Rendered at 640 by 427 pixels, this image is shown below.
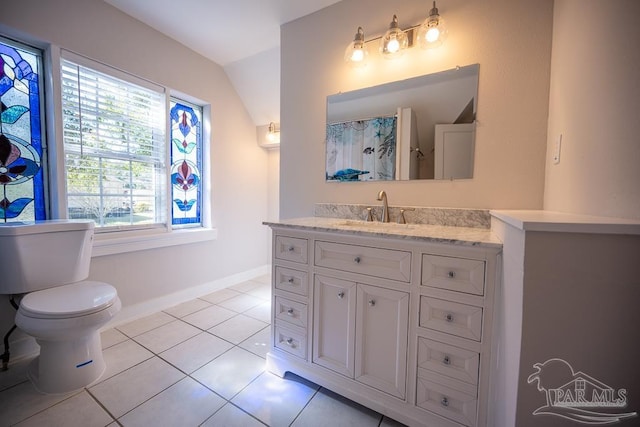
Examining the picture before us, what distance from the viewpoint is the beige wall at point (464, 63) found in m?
1.31

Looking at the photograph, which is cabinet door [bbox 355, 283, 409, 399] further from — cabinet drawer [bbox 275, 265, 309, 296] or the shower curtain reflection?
the shower curtain reflection

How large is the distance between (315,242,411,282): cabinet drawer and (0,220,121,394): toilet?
1240 mm

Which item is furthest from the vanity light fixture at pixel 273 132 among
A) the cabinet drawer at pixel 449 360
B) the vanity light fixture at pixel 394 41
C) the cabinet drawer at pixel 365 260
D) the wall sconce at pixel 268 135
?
the cabinet drawer at pixel 449 360

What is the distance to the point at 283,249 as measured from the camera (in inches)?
58.5

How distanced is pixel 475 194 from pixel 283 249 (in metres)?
1.18

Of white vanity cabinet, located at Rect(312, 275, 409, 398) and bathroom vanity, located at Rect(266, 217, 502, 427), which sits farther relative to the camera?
white vanity cabinet, located at Rect(312, 275, 409, 398)

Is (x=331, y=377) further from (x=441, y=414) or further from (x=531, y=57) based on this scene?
(x=531, y=57)

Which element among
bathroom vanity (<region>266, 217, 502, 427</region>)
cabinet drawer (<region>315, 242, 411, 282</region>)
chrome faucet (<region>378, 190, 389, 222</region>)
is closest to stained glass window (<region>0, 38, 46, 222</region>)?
bathroom vanity (<region>266, 217, 502, 427</region>)

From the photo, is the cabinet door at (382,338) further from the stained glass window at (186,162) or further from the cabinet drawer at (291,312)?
the stained glass window at (186,162)

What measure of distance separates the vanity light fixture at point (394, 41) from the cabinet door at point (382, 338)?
1.45 metres

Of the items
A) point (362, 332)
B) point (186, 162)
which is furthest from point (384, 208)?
point (186, 162)

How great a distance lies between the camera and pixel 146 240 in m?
2.18

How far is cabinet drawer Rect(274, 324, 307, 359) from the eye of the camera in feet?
4.69

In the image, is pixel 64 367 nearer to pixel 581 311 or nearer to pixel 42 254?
pixel 42 254
